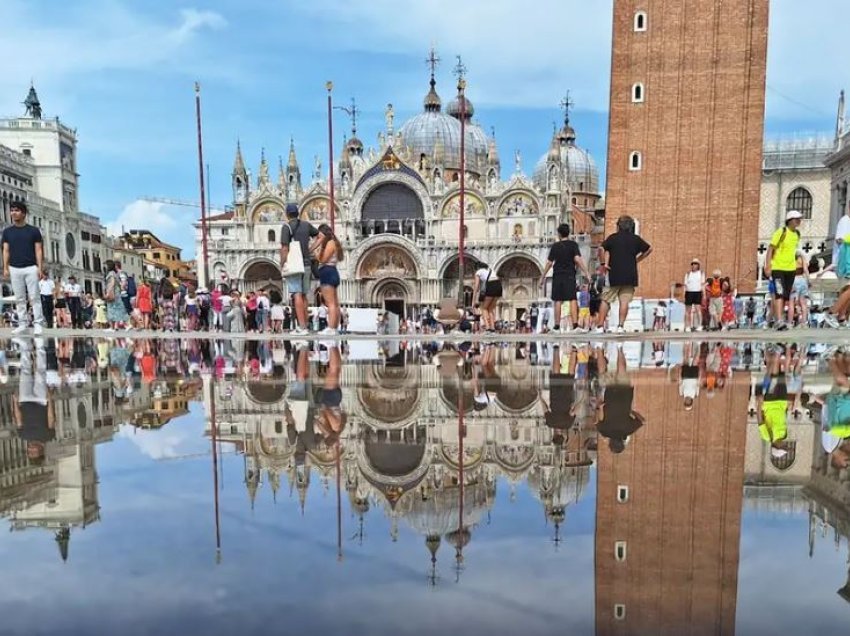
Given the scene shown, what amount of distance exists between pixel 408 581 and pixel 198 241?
5134cm

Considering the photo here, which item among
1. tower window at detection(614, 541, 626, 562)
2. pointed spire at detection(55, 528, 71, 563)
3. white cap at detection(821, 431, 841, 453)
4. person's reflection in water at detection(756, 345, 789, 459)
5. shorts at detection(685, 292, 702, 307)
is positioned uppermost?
shorts at detection(685, 292, 702, 307)

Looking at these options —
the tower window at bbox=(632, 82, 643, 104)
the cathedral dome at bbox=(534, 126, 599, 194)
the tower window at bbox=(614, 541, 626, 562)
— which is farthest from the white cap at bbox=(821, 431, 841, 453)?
the cathedral dome at bbox=(534, 126, 599, 194)

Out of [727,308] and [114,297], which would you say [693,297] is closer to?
[727,308]

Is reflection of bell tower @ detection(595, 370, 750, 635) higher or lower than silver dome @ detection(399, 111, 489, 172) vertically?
lower

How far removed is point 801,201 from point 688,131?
19.9 metres

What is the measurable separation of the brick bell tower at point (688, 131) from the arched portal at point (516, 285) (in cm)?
1404

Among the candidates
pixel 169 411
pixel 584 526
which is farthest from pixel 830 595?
pixel 169 411

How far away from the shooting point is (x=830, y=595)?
0.96 m

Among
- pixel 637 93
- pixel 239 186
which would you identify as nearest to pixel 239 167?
pixel 239 186

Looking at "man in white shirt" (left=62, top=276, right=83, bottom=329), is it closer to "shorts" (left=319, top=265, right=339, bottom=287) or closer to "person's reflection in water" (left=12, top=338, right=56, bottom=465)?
"shorts" (left=319, top=265, right=339, bottom=287)

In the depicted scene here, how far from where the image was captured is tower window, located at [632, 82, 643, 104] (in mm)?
25031

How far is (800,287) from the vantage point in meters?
10.9

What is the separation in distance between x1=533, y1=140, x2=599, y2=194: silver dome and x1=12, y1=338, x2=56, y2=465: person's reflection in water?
176 ft

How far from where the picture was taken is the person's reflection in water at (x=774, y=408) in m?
1.94
